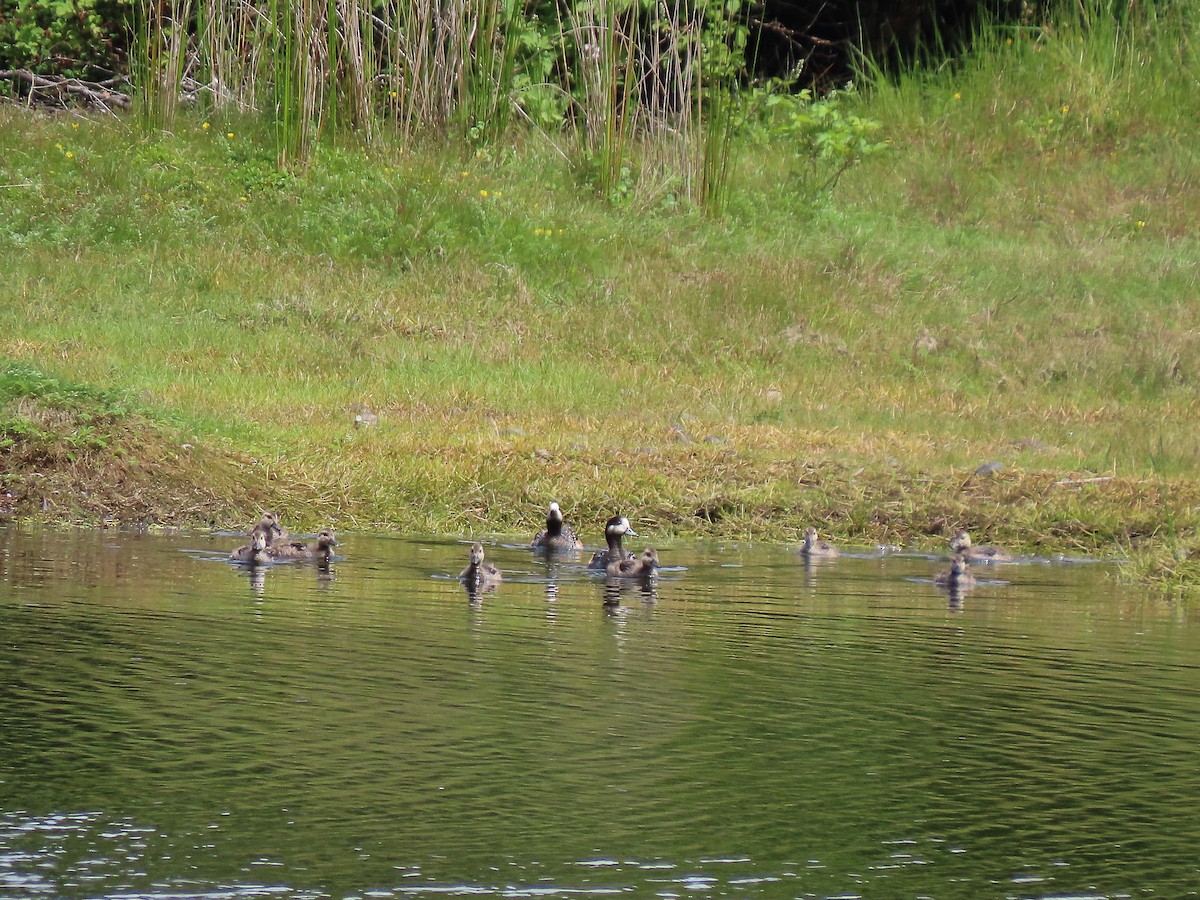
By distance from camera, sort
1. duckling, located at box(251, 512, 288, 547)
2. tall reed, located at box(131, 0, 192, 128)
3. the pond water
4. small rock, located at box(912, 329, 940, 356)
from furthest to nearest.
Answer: tall reed, located at box(131, 0, 192, 128), small rock, located at box(912, 329, 940, 356), duckling, located at box(251, 512, 288, 547), the pond water

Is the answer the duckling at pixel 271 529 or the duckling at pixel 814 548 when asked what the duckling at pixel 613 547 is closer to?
the duckling at pixel 814 548

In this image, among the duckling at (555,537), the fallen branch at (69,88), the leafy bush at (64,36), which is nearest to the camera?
the duckling at (555,537)

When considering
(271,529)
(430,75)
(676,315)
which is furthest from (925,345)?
(271,529)

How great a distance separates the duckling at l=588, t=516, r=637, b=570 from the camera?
38.9 ft

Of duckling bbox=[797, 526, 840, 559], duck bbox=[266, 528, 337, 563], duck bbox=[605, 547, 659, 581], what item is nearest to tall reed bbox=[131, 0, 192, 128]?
duck bbox=[266, 528, 337, 563]

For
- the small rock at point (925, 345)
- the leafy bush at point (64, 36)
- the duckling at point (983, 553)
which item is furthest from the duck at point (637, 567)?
the leafy bush at point (64, 36)

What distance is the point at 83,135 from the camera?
72.0 ft

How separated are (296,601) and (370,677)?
2.17m

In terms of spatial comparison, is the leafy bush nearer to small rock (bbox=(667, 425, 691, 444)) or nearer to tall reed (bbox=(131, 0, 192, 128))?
tall reed (bbox=(131, 0, 192, 128))

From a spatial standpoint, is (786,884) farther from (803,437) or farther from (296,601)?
(803,437)

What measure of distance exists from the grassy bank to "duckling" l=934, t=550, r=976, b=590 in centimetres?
182

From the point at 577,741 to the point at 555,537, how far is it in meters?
5.50

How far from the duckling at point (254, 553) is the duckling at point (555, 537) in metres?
1.83

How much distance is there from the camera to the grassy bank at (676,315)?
46.3 ft
